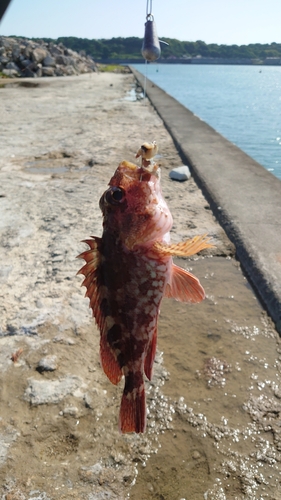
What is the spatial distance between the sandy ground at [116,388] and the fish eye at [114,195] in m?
1.52

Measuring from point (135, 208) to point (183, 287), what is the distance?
0.51 m

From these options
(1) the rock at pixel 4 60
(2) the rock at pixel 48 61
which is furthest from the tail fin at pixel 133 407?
(2) the rock at pixel 48 61

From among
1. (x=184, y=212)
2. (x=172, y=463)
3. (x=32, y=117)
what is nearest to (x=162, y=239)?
(x=172, y=463)

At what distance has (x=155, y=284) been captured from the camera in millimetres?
1960

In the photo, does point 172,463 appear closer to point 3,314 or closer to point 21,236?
point 3,314

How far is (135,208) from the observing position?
190 centimetres

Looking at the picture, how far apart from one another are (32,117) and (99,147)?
5189mm

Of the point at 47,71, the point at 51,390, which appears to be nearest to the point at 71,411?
the point at 51,390

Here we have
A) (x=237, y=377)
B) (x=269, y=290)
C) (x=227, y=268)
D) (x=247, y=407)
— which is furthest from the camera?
(x=227, y=268)

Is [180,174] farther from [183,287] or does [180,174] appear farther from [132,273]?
[132,273]

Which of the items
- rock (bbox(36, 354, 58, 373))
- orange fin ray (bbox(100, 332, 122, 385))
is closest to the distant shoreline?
rock (bbox(36, 354, 58, 373))

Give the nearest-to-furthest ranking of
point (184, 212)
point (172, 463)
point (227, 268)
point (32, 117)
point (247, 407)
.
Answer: point (172, 463), point (247, 407), point (227, 268), point (184, 212), point (32, 117)

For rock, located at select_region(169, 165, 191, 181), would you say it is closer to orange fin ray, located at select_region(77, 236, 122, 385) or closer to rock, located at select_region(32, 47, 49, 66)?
orange fin ray, located at select_region(77, 236, 122, 385)

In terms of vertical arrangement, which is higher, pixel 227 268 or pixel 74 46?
pixel 74 46
